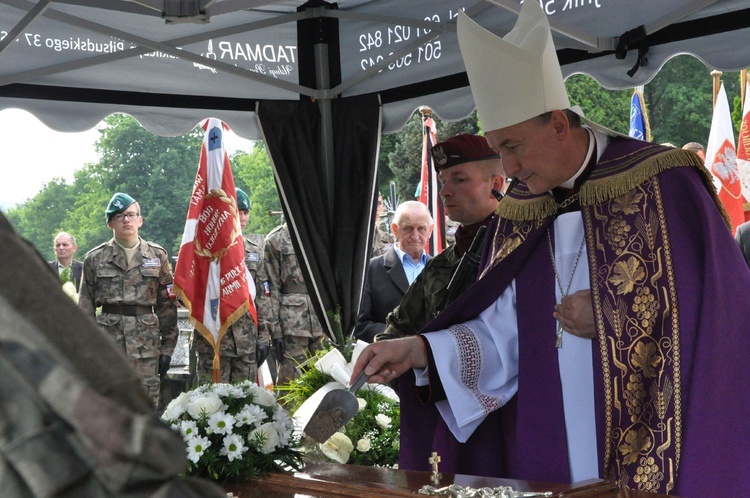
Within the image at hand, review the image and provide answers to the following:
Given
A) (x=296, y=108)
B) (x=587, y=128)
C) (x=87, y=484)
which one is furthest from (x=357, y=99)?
(x=87, y=484)

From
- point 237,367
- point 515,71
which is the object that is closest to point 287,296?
point 237,367

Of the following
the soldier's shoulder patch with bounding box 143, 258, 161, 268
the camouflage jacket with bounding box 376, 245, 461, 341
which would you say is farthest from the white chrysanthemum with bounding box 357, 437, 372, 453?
the soldier's shoulder patch with bounding box 143, 258, 161, 268

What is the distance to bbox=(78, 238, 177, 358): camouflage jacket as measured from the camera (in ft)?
30.6

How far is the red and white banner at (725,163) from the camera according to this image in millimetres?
9844

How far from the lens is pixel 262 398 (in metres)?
3.17

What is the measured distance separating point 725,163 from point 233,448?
28.1ft

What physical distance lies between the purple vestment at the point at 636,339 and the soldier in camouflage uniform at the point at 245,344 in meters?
6.09

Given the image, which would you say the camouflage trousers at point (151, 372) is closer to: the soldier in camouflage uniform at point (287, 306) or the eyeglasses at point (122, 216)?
the soldier in camouflage uniform at point (287, 306)

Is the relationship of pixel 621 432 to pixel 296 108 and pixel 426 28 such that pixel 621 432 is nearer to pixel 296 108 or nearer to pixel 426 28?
pixel 426 28

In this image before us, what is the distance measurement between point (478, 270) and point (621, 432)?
36.4 inches

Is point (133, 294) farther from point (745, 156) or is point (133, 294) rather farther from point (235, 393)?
point (235, 393)

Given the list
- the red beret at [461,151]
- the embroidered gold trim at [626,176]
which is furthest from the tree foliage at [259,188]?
the embroidered gold trim at [626,176]

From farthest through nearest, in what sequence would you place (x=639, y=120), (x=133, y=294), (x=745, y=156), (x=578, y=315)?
(x=639, y=120) < (x=745, y=156) < (x=133, y=294) < (x=578, y=315)

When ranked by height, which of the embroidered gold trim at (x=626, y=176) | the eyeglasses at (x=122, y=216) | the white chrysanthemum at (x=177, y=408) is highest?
the eyeglasses at (x=122, y=216)
